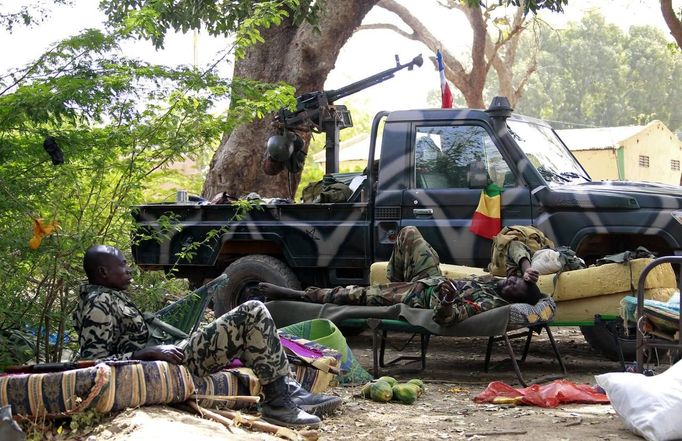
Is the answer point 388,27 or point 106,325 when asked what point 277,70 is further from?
point 388,27

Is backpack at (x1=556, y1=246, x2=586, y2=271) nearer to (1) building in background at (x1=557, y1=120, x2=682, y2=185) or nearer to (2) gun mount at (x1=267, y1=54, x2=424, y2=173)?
(2) gun mount at (x1=267, y1=54, x2=424, y2=173)

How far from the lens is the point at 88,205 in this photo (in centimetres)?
594

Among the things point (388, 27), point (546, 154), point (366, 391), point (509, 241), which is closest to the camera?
point (366, 391)

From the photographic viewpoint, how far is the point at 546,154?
8703 millimetres

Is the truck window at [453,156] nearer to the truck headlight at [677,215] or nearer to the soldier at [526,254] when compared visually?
the soldier at [526,254]

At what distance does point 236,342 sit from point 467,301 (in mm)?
2438

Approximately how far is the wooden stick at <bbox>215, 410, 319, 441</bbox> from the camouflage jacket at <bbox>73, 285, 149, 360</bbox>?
0.55 m

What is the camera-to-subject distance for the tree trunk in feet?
42.1

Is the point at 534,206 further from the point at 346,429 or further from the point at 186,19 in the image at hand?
the point at 186,19

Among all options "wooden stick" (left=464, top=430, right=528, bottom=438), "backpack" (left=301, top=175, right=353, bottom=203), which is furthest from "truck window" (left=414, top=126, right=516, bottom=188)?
"wooden stick" (left=464, top=430, right=528, bottom=438)

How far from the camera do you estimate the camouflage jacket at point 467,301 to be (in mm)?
6809

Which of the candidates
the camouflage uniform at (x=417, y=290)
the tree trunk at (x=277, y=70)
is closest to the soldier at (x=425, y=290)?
the camouflage uniform at (x=417, y=290)

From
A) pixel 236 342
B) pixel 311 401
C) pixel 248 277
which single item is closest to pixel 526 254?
pixel 311 401

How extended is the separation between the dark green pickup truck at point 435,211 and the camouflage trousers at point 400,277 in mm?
630
